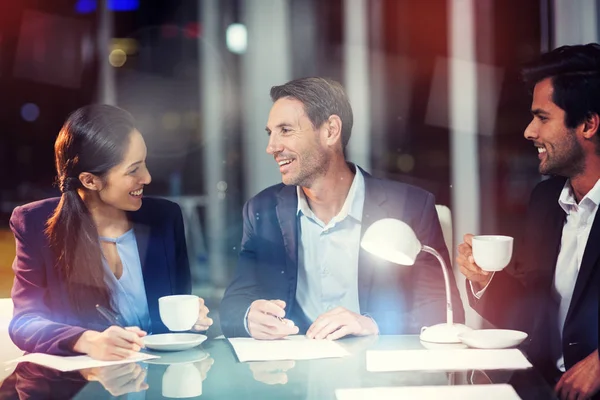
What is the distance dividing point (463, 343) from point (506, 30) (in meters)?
1.95

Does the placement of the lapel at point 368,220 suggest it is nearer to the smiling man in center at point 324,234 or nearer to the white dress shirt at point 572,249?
the smiling man in center at point 324,234

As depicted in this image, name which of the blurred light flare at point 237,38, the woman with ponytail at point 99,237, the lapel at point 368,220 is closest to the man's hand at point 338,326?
the lapel at point 368,220

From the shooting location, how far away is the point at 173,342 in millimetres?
1878

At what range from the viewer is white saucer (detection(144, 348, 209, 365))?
178 cm

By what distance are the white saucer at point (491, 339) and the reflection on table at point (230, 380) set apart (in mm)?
219

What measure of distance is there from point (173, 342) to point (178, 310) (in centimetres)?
9

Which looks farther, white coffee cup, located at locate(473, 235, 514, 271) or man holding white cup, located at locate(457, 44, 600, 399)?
man holding white cup, located at locate(457, 44, 600, 399)

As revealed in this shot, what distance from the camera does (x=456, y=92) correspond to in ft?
11.3

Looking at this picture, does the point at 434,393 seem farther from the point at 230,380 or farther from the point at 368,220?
the point at 368,220

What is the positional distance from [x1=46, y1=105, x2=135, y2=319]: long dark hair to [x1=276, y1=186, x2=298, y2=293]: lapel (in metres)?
0.62

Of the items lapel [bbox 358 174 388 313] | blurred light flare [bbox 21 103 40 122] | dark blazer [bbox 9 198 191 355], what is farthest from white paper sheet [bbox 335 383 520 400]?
blurred light flare [bbox 21 103 40 122]

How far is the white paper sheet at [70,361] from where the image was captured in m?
1.73

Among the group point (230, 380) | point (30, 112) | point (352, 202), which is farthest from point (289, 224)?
point (30, 112)

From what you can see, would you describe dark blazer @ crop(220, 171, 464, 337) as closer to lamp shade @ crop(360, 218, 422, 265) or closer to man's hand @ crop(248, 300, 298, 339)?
man's hand @ crop(248, 300, 298, 339)
